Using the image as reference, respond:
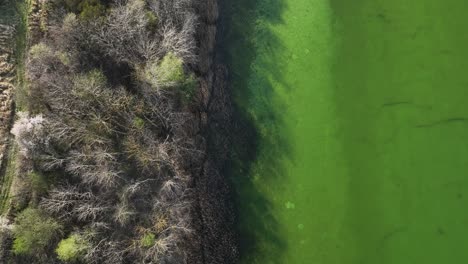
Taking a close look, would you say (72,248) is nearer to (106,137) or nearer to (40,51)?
(106,137)

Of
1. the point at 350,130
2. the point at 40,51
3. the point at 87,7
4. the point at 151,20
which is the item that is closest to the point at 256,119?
the point at 350,130

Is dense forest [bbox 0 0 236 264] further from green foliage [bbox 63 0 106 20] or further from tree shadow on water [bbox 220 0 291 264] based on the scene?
tree shadow on water [bbox 220 0 291 264]

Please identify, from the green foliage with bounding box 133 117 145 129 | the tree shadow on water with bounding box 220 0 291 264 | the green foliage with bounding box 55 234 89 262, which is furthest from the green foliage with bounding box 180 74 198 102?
the green foliage with bounding box 55 234 89 262

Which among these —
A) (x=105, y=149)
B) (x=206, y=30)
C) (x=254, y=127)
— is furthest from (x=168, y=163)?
(x=206, y=30)

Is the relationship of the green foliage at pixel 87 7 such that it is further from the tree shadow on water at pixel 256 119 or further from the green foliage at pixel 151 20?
the tree shadow on water at pixel 256 119

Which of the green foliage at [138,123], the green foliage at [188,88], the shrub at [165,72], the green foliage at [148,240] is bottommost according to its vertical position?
the green foliage at [148,240]

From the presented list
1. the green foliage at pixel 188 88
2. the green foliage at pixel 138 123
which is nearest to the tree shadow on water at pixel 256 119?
the green foliage at pixel 188 88
